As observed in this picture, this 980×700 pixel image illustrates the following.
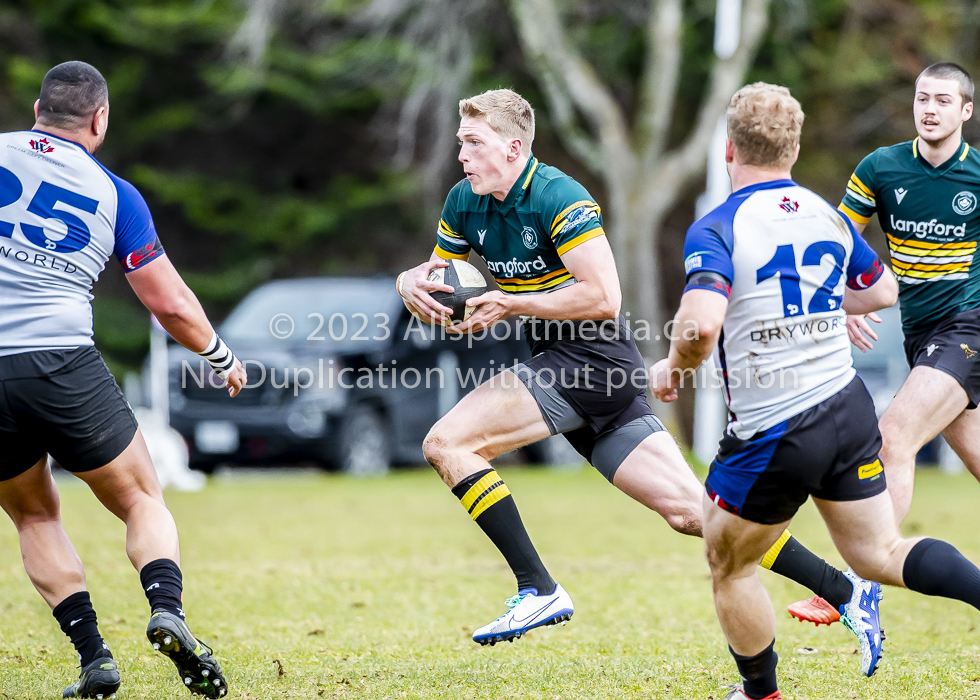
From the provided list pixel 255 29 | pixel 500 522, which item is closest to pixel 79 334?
pixel 500 522

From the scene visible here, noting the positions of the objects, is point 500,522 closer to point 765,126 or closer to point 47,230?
point 765,126

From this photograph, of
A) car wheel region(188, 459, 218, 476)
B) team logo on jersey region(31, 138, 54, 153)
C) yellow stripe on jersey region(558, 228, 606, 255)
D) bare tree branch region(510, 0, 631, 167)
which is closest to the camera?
team logo on jersey region(31, 138, 54, 153)

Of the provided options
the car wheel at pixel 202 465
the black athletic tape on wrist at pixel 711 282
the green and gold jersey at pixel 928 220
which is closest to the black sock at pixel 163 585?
the black athletic tape on wrist at pixel 711 282

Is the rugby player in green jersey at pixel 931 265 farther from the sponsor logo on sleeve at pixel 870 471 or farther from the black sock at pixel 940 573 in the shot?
the sponsor logo on sleeve at pixel 870 471

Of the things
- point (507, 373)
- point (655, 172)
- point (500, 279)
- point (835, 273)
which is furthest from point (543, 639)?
point (655, 172)

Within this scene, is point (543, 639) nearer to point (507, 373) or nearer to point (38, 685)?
point (507, 373)

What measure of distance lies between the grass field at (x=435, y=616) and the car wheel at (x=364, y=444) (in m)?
2.66

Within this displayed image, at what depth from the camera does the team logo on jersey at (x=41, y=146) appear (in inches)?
166

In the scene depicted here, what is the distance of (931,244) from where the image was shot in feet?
18.0

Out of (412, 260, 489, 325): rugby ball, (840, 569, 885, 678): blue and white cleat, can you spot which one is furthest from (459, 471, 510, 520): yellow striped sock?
(840, 569, 885, 678): blue and white cleat

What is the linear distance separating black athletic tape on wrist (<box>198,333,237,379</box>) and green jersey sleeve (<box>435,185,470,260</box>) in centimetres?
115

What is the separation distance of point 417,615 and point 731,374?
2907 millimetres

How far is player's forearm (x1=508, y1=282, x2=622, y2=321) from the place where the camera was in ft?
15.9

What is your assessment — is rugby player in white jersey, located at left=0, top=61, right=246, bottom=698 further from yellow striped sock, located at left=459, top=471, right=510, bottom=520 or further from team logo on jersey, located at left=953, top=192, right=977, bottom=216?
team logo on jersey, located at left=953, top=192, right=977, bottom=216
